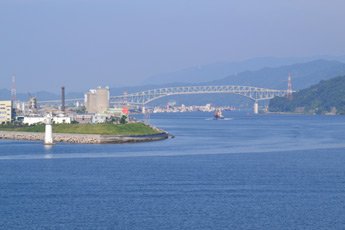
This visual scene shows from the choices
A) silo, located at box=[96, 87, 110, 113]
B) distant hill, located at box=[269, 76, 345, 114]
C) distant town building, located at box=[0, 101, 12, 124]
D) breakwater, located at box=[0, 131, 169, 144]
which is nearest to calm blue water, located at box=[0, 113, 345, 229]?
breakwater, located at box=[0, 131, 169, 144]

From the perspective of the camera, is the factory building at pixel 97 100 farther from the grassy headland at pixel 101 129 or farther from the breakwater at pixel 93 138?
the breakwater at pixel 93 138

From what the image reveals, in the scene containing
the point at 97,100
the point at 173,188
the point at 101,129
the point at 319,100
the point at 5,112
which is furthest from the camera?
the point at 319,100

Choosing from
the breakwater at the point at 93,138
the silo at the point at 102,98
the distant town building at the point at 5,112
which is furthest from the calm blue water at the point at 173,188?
the silo at the point at 102,98

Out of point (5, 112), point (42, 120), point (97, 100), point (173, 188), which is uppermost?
point (97, 100)

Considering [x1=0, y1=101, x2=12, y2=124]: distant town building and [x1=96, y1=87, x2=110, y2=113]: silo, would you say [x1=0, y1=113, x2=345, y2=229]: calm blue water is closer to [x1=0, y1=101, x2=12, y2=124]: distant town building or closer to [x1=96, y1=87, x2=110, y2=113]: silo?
[x1=0, y1=101, x2=12, y2=124]: distant town building

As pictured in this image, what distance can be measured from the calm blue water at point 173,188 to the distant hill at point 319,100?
7425 cm

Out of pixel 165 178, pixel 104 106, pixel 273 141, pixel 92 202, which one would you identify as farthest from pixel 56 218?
pixel 104 106

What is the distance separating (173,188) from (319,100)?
9432cm

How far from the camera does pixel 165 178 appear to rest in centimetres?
2681

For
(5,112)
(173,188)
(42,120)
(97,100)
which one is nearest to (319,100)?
(97,100)

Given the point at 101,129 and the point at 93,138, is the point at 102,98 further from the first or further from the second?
the point at 93,138

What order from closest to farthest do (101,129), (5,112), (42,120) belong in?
(101,129)
(42,120)
(5,112)

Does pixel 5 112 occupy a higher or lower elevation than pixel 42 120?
higher

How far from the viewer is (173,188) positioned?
2433cm
